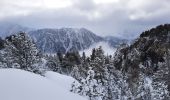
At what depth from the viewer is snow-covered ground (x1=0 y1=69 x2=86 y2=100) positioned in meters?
17.7

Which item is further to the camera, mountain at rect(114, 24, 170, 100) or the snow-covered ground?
mountain at rect(114, 24, 170, 100)

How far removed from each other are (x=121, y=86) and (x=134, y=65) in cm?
5944

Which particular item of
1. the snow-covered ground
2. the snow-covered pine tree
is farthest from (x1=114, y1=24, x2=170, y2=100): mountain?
the snow-covered ground

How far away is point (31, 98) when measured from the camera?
17688mm

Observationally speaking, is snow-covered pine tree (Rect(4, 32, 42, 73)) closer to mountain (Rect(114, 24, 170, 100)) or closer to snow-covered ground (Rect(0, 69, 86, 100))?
snow-covered ground (Rect(0, 69, 86, 100))

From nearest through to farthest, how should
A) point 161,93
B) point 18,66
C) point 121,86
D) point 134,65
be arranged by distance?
1. point 18,66
2. point 161,93
3. point 121,86
4. point 134,65

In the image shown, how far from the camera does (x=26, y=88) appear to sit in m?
18.8

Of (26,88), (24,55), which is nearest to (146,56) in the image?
(24,55)

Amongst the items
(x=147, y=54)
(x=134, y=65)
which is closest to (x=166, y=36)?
(x=147, y=54)

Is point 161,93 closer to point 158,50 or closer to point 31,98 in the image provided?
point 31,98

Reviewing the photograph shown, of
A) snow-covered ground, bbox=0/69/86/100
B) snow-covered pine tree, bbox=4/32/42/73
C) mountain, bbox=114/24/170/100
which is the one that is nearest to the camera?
snow-covered ground, bbox=0/69/86/100

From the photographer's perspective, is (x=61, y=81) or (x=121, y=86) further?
(x=121, y=86)

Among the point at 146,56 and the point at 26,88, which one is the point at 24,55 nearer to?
the point at 26,88

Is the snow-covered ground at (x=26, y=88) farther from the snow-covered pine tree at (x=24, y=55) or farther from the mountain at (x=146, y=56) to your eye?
the mountain at (x=146, y=56)
